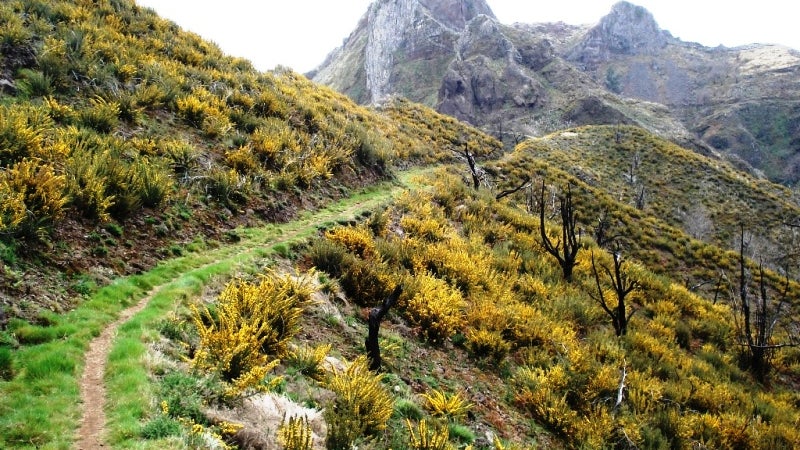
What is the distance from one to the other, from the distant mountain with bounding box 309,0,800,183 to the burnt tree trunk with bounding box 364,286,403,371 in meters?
73.9

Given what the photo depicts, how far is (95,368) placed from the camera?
4680mm

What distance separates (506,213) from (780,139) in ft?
459

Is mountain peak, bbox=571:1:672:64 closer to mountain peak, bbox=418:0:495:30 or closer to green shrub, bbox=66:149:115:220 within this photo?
mountain peak, bbox=418:0:495:30

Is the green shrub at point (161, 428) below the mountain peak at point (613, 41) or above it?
below

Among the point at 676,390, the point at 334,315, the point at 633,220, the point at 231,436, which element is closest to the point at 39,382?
the point at 231,436

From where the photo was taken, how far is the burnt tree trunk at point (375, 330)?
6.57 m

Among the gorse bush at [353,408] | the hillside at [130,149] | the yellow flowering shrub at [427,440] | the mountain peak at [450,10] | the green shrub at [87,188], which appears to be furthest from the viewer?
the mountain peak at [450,10]

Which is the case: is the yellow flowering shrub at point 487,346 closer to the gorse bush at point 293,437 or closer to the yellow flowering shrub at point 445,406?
the yellow flowering shrub at point 445,406

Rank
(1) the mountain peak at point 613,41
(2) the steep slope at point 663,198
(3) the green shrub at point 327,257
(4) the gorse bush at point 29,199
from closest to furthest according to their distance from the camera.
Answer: (4) the gorse bush at point 29,199, (3) the green shrub at point 327,257, (2) the steep slope at point 663,198, (1) the mountain peak at point 613,41

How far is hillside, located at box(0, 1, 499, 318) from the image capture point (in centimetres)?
628

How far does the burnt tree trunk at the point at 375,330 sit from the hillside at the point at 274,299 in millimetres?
53

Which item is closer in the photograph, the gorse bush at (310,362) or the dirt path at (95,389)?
the dirt path at (95,389)

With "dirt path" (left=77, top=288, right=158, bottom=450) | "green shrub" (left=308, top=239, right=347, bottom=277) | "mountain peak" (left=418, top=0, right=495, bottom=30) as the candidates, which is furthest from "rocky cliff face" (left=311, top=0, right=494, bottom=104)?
"dirt path" (left=77, top=288, right=158, bottom=450)

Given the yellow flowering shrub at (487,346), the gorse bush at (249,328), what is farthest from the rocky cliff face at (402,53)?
the gorse bush at (249,328)
